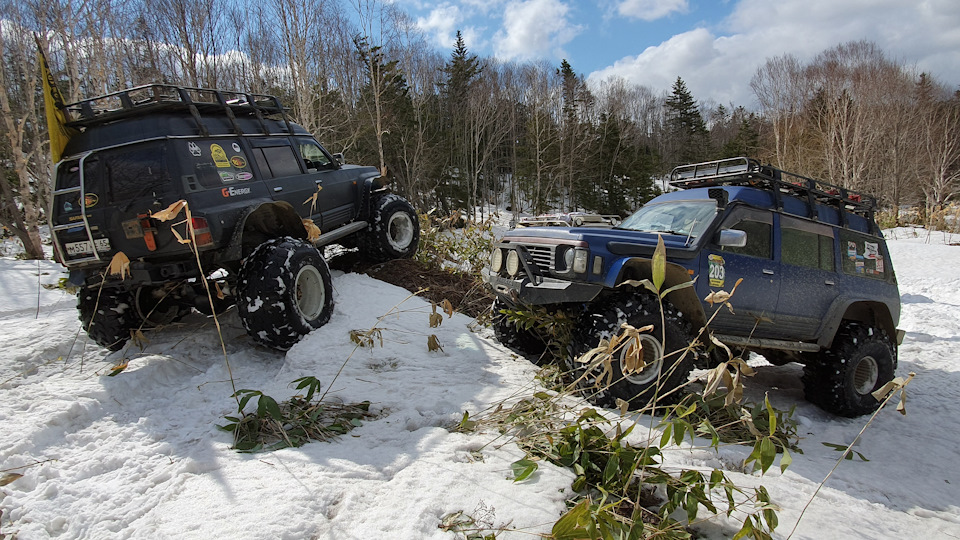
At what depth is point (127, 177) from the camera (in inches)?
170

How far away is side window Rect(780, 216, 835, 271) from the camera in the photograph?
4930 millimetres

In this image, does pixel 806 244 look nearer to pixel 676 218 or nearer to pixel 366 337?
pixel 676 218

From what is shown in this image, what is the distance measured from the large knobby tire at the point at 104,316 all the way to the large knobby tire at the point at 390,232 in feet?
9.38

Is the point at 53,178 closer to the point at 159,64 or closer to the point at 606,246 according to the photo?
the point at 606,246

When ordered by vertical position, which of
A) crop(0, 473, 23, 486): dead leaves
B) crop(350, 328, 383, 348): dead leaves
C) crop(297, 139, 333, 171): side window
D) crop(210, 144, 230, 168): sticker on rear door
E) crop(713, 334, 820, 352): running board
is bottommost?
crop(713, 334, 820, 352): running board

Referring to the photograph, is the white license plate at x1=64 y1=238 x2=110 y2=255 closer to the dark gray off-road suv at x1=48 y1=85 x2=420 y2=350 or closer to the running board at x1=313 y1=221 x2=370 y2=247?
the dark gray off-road suv at x1=48 y1=85 x2=420 y2=350

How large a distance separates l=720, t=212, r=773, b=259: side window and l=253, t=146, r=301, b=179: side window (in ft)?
15.6

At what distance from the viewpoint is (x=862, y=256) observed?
5633 mm

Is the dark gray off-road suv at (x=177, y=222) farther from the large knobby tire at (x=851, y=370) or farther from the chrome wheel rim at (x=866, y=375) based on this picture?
the chrome wheel rim at (x=866, y=375)

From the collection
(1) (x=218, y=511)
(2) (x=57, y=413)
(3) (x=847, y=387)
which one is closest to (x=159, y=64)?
(2) (x=57, y=413)

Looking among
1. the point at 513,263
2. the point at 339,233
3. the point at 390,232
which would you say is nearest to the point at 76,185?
the point at 339,233

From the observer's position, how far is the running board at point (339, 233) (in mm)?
5852

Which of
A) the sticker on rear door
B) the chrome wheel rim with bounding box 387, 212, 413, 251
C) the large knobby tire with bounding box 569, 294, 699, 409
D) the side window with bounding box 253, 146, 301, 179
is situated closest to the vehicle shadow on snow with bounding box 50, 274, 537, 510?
the large knobby tire with bounding box 569, 294, 699, 409

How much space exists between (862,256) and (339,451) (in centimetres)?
604
